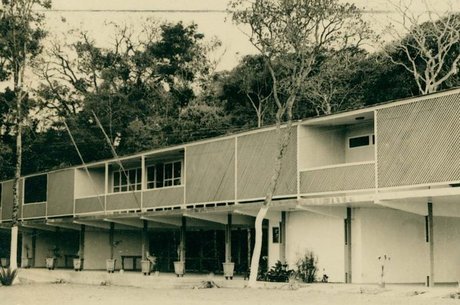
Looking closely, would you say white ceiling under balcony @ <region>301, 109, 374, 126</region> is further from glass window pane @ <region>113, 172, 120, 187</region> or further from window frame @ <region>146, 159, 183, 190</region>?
glass window pane @ <region>113, 172, 120, 187</region>

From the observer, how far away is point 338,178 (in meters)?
23.4

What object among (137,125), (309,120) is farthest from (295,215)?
(137,125)

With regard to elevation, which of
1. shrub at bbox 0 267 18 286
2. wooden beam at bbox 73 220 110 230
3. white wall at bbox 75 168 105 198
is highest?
white wall at bbox 75 168 105 198

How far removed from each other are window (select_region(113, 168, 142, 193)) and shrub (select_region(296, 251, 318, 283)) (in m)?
14.5

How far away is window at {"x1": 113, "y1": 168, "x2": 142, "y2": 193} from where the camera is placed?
128 ft

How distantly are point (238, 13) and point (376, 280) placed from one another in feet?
33.7

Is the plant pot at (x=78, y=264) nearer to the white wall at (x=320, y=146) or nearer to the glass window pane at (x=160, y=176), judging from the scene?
the glass window pane at (x=160, y=176)

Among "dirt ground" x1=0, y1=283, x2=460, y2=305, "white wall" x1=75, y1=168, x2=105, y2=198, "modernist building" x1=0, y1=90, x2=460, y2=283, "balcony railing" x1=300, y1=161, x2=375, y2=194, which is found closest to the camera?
"dirt ground" x1=0, y1=283, x2=460, y2=305

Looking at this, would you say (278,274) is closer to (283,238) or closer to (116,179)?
(283,238)

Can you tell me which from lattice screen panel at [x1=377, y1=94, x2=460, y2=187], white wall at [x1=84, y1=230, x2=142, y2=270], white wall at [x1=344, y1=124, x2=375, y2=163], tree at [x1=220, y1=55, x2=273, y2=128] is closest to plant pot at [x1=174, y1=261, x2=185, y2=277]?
white wall at [x1=344, y1=124, x2=375, y2=163]

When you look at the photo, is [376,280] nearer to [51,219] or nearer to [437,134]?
[437,134]

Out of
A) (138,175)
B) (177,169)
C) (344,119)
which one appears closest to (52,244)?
(138,175)

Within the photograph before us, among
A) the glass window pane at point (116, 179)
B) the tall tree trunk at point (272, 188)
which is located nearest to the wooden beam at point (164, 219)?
the tall tree trunk at point (272, 188)

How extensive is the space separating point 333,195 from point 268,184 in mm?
2904
